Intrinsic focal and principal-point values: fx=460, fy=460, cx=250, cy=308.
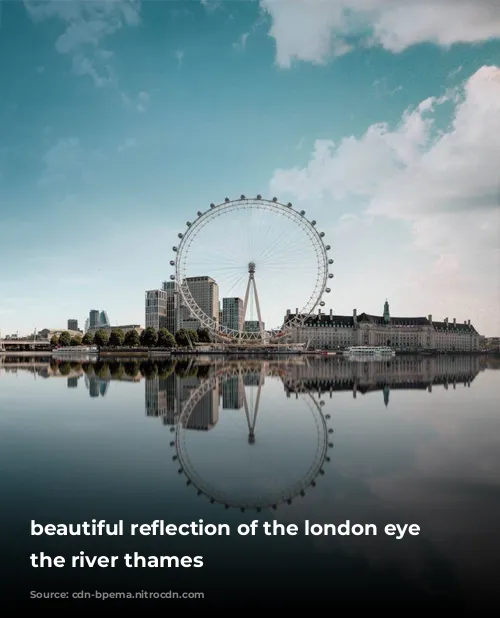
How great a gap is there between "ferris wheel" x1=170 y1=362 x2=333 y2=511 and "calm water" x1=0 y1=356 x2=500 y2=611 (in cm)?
6

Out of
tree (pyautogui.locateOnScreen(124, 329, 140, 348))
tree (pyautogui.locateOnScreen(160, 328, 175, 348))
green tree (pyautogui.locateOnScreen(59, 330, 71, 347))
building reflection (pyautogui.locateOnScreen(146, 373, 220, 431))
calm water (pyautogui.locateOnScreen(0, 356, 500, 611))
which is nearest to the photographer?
calm water (pyautogui.locateOnScreen(0, 356, 500, 611))

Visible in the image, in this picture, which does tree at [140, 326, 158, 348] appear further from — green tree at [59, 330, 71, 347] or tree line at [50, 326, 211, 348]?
green tree at [59, 330, 71, 347]

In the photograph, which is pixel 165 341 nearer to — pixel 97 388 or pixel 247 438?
pixel 97 388

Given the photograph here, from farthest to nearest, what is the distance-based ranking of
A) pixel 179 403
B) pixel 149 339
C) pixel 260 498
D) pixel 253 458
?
1. pixel 149 339
2. pixel 179 403
3. pixel 253 458
4. pixel 260 498

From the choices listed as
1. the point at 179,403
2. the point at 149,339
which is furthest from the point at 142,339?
the point at 179,403

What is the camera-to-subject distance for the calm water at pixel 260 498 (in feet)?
23.6

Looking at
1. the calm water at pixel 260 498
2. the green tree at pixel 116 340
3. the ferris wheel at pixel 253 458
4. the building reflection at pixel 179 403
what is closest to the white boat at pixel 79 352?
the green tree at pixel 116 340

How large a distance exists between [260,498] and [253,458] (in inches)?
135

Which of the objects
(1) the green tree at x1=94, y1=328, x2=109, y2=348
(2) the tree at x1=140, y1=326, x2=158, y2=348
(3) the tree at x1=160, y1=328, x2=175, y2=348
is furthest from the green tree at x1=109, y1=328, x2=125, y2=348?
(3) the tree at x1=160, y1=328, x2=175, y2=348

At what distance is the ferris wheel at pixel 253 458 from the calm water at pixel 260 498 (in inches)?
2.4

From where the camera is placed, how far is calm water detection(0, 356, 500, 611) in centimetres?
720

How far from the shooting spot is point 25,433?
704 inches

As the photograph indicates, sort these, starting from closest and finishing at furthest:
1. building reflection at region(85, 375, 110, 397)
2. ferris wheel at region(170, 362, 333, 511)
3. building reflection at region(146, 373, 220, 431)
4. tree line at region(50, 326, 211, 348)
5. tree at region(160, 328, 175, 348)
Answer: ferris wheel at region(170, 362, 333, 511) < building reflection at region(146, 373, 220, 431) < building reflection at region(85, 375, 110, 397) < tree at region(160, 328, 175, 348) < tree line at region(50, 326, 211, 348)

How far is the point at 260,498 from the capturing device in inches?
427
